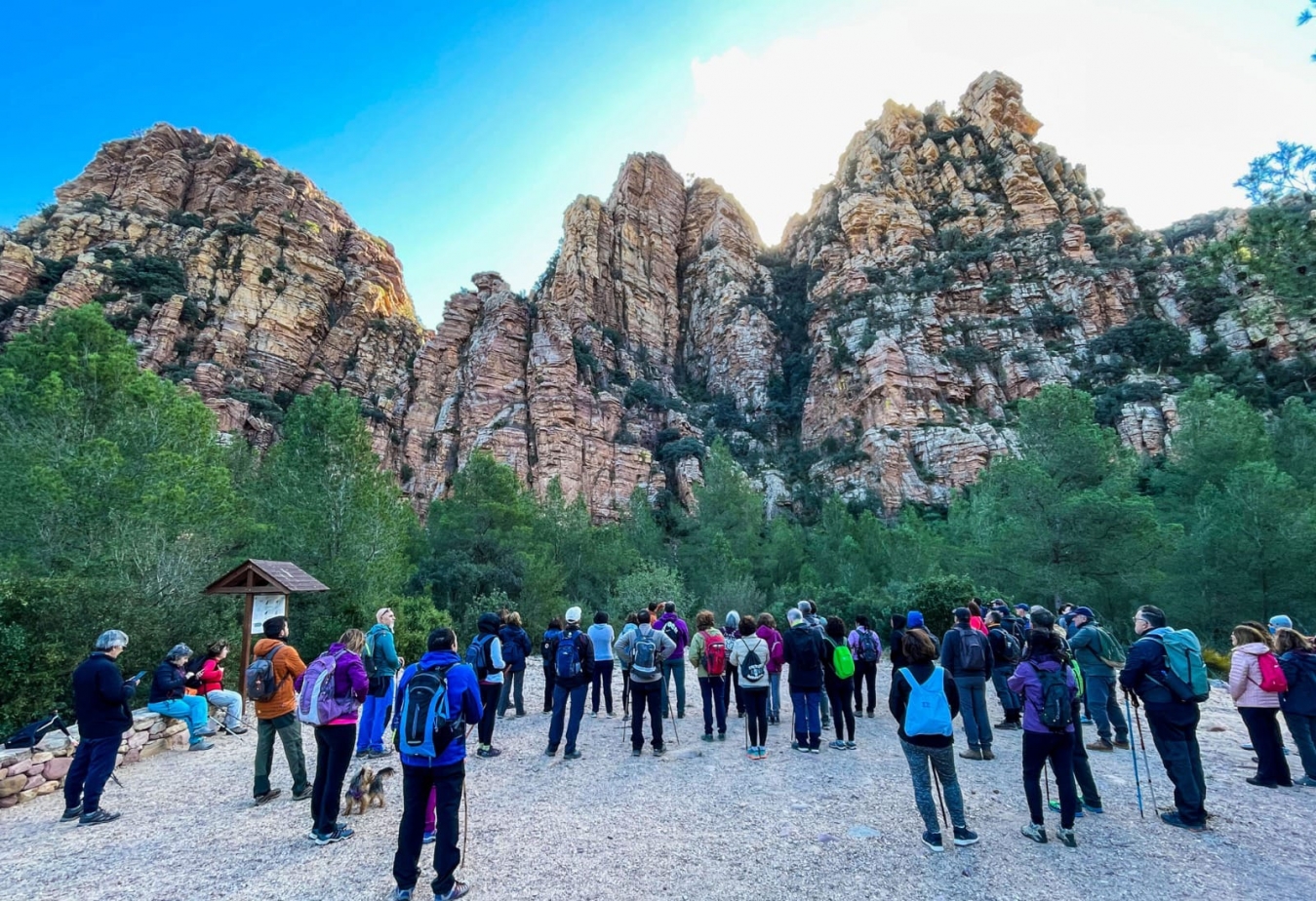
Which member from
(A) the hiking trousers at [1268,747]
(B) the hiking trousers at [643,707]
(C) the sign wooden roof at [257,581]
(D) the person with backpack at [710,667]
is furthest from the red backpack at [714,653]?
(C) the sign wooden roof at [257,581]

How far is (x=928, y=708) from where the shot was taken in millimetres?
4242

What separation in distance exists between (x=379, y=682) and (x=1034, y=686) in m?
7.31

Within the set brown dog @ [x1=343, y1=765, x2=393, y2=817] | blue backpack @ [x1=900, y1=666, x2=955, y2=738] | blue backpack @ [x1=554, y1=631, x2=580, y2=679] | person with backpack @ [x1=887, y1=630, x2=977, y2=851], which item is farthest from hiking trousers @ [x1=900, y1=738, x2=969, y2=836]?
brown dog @ [x1=343, y1=765, x2=393, y2=817]

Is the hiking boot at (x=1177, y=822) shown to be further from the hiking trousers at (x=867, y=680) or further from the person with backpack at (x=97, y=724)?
the person with backpack at (x=97, y=724)

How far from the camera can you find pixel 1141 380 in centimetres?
4112

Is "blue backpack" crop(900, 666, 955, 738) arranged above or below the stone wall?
above

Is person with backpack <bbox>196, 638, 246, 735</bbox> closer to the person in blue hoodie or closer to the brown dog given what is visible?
the brown dog

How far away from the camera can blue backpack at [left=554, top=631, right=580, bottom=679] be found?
6875 mm

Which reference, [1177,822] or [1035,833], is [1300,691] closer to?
[1177,822]

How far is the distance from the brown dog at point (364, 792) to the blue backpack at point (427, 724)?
8.35 feet

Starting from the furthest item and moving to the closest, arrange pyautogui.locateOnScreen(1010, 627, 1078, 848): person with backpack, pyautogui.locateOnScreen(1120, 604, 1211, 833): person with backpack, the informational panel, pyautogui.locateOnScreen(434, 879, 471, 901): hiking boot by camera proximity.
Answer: the informational panel → pyautogui.locateOnScreen(1120, 604, 1211, 833): person with backpack → pyautogui.locateOnScreen(1010, 627, 1078, 848): person with backpack → pyautogui.locateOnScreen(434, 879, 471, 901): hiking boot

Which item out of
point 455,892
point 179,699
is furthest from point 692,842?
point 179,699

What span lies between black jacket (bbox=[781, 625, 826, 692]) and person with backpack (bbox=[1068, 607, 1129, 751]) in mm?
2869

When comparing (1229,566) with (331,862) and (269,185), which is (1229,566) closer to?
(331,862)
